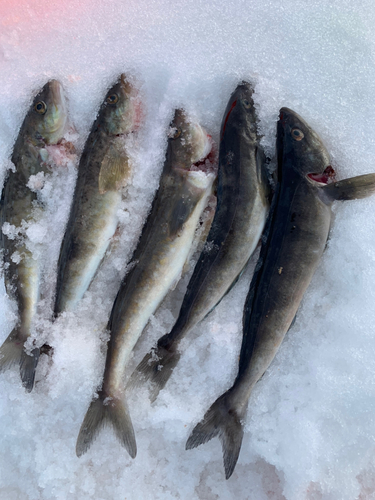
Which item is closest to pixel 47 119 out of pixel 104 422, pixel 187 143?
pixel 187 143

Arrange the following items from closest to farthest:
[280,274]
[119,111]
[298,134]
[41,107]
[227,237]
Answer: [280,274] < [227,237] < [298,134] < [119,111] < [41,107]

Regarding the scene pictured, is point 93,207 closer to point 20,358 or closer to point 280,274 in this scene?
point 20,358

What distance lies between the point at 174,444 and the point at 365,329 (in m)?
1.84

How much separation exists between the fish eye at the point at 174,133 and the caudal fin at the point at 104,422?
212 cm

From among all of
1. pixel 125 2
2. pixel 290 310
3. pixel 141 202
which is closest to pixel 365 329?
pixel 290 310

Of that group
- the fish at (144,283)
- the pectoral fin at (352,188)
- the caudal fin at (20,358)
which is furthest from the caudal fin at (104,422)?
the pectoral fin at (352,188)

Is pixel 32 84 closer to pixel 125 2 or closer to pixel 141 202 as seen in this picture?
pixel 125 2

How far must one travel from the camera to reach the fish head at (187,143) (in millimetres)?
2896

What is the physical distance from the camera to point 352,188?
8.50 ft

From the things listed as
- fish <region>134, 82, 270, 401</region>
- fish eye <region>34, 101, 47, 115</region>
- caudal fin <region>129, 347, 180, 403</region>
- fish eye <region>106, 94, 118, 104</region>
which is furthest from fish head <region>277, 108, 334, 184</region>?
fish eye <region>34, 101, 47, 115</region>

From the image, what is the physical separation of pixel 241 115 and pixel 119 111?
1050 mm

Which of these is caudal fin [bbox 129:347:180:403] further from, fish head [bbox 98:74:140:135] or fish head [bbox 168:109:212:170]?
fish head [bbox 98:74:140:135]

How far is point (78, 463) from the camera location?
10.1 ft

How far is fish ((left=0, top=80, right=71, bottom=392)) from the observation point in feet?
9.89
